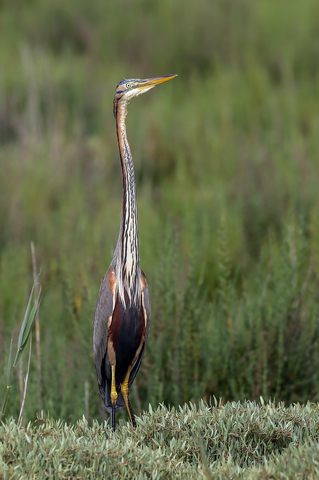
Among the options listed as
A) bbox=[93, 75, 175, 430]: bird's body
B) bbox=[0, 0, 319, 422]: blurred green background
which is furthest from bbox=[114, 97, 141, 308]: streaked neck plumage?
bbox=[0, 0, 319, 422]: blurred green background

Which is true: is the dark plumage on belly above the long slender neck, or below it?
below

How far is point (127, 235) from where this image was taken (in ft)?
8.37

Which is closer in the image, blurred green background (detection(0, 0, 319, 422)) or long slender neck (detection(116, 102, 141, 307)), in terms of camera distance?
long slender neck (detection(116, 102, 141, 307))

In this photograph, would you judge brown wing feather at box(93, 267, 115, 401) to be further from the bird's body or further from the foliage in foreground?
the foliage in foreground

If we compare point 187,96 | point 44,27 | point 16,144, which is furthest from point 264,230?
point 44,27

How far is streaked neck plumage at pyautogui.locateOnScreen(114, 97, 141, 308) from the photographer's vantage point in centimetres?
248

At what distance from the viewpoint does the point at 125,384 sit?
2.81 m

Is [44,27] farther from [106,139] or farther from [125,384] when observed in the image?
[125,384]

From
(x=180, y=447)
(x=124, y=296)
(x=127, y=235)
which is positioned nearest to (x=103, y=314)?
(x=124, y=296)

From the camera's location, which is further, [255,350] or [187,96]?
[187,96]

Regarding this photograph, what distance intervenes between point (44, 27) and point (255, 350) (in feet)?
28.4

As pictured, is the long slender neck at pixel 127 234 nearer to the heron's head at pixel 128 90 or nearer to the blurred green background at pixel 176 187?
the heron's head at pixel 128 90

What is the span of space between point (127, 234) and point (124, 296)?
0.29 meters

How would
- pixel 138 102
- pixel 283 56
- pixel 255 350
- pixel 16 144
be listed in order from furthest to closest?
pixel 283 56 → pixel 138 102 → pixel 16 144 → pixel 255 350
